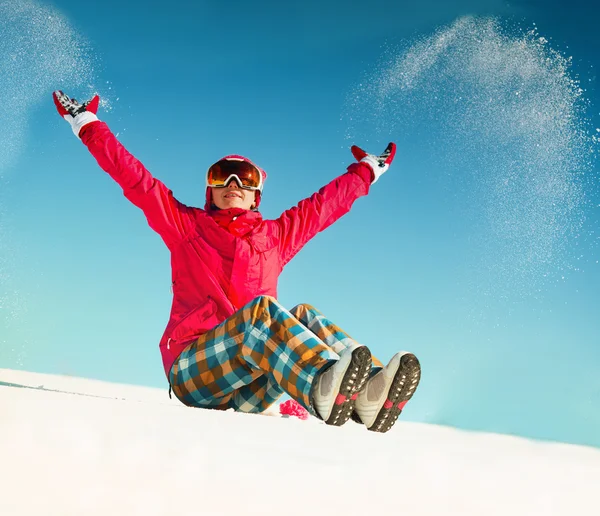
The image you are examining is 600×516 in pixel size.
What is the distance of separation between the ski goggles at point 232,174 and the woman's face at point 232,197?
0.10ft

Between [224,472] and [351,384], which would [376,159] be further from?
[224,472]

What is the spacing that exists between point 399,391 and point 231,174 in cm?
226

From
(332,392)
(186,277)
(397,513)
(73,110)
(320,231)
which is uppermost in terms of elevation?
(73,110)

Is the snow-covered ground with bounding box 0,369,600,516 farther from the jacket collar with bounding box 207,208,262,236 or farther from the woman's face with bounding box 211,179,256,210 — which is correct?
the woman's face with bounding box 211,179,256,210

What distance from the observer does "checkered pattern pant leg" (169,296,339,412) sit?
9.04 feet

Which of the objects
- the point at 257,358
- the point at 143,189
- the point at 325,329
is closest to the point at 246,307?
the point at 257,358

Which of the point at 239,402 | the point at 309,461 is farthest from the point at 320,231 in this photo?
the point at 309,461

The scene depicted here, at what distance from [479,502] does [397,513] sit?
32cm

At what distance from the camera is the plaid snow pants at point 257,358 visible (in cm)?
276

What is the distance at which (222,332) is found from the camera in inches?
125

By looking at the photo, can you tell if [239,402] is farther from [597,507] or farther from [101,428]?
[597,507]

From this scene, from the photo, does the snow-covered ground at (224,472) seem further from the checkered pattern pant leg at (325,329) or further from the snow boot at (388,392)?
the checkered pattern pant leg at (325,329)

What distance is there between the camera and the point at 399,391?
9.02ft

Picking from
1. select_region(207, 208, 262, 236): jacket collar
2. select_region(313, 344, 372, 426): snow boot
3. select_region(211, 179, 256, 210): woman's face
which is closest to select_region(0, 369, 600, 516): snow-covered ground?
select_region(313, 344, 372, 426): snow boot
